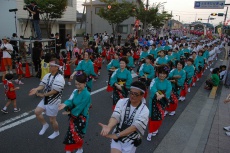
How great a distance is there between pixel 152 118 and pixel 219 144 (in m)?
1.68

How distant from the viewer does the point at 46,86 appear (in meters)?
4.58

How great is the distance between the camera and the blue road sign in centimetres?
1468

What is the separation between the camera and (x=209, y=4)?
15.3 m

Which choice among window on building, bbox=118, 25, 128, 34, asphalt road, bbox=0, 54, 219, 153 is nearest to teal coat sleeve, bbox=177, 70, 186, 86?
asphalt road, bbox=0, 54, 219, 153

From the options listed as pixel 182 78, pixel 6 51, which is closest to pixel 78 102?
pixel 182 78

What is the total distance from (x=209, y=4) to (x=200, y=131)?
1260 centimetres

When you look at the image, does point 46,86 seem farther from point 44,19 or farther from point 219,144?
point 44,19

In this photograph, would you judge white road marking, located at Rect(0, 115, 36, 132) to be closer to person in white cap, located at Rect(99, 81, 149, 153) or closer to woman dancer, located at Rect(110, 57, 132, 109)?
woman dancer, located at Rect(110, 57, 132, 109)

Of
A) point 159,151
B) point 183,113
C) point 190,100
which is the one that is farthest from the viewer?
point 190,100

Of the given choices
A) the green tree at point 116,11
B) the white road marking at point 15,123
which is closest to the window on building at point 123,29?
the green tree at point 116,11

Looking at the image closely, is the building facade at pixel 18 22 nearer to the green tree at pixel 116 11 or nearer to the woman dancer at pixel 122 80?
the green tree at pixel 116 11

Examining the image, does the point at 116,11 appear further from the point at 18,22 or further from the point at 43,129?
the point at 43,129

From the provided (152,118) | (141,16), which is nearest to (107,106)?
(152,118)

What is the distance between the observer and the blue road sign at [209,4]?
14.7 m
